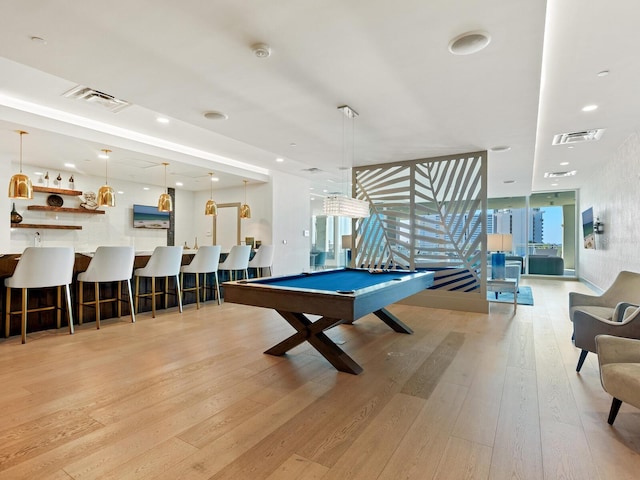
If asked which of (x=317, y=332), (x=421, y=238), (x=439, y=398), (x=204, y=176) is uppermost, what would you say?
(x=204, y=176)

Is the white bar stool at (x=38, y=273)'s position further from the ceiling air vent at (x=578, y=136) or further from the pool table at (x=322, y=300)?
the ceiling air vent at (x=578, y=136)

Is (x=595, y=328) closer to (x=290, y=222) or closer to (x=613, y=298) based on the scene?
(x=613, y=298)

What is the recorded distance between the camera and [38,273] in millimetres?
3828

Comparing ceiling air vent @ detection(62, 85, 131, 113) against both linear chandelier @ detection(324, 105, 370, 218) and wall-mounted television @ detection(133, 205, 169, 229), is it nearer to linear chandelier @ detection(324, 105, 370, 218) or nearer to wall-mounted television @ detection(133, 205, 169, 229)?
linear chandelier @ detection(324, 105, 370, 218)

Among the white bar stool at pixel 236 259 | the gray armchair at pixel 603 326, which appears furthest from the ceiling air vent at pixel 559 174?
the white bar stool at pixel 236 259

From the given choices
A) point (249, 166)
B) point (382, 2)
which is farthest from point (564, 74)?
point (249, 166)

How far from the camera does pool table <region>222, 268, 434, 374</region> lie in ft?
8.38

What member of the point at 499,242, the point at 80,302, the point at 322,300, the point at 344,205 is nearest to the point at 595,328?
the point at 322,300

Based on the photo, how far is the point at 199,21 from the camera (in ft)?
7.70

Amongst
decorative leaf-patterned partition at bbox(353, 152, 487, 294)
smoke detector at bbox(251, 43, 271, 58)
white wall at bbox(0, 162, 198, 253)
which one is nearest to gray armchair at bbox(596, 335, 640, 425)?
smoke detector at bbox(251, 43, 271, 58)

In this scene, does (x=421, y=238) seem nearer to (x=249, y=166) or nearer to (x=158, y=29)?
(x=249, y=166)

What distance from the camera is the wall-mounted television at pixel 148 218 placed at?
8.22m

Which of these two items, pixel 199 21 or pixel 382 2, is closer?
pixel 382 2

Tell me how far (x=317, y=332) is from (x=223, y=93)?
2.58 meters
